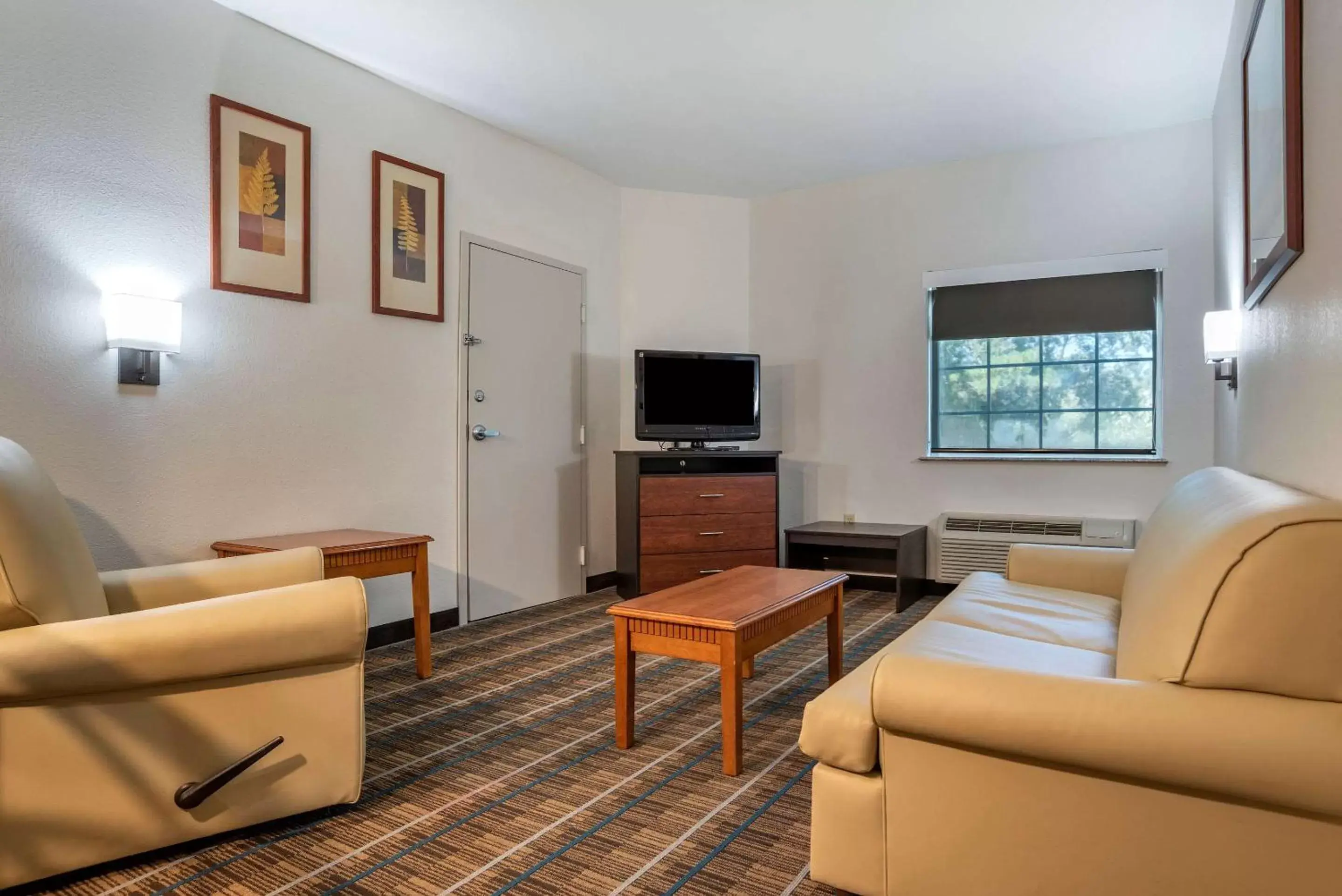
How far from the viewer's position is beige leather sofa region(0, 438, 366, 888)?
64.1 inches

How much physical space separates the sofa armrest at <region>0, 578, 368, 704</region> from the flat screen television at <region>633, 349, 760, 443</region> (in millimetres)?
3078

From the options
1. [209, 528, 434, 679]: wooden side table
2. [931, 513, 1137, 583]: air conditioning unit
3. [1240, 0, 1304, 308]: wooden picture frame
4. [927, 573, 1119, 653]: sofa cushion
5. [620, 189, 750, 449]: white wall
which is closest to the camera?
[1240, 0, 1304, 308]: wooden picture frame

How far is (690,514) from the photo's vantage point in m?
4.80

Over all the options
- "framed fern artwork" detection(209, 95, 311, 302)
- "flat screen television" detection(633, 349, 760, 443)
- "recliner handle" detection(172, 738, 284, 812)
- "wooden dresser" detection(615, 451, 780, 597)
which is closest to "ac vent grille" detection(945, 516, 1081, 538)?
"wooden dresser" detection(615, 451, 780, 597)

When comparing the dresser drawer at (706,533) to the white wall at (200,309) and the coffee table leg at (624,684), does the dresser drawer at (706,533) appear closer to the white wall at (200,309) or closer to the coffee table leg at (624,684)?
the white wall at (200,309)

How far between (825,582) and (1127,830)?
163 centimetres

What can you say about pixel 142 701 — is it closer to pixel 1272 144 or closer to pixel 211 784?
pixel 211 784

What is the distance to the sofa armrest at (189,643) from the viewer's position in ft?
5.27

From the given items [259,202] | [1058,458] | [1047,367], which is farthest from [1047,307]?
[259,202]

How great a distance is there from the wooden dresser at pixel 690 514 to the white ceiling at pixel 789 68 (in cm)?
195

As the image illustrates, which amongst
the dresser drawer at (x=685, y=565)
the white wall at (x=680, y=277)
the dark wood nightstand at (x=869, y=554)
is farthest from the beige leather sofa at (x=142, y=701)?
the white wall at (x=680, y=277)

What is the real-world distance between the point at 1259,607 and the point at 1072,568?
165 cm

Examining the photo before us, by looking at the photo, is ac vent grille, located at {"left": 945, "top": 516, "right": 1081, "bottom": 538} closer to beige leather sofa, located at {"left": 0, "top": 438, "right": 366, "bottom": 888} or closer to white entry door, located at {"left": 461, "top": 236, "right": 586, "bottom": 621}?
white entry door, located at {"left": 461, "top": 236, "right": 586, "bottom": 621}

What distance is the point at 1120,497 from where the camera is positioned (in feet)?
15.0
